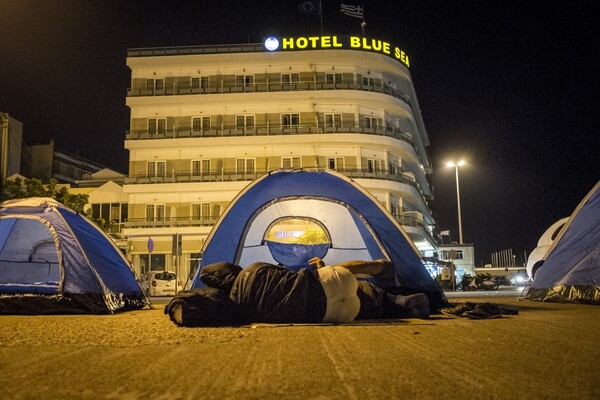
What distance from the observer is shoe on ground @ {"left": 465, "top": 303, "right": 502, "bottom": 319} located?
22.4 ft

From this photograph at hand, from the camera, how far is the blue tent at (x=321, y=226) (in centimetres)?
841

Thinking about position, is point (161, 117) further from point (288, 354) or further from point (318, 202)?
point (288, 354)

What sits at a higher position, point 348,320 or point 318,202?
point 318,202

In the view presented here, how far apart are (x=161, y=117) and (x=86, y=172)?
2022 centimetres

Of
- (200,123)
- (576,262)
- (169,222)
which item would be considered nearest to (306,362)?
(576,262)

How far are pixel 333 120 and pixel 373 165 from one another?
3.95 m

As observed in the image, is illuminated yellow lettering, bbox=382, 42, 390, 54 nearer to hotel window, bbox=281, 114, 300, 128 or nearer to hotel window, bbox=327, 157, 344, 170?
hotel window, bbox=281, 114, 300, 128

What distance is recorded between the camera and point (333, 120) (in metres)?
34.4

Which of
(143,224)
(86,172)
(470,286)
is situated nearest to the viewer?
(470,286)

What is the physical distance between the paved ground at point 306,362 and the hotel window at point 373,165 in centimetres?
2912

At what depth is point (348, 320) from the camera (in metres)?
6.36

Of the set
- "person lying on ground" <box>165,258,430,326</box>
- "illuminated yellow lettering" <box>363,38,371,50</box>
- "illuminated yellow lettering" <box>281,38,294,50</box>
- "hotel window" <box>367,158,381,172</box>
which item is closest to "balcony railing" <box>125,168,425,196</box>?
"hotel window" <box>367,158,381,172</box>

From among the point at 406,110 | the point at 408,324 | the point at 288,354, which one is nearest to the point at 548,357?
the point at 288,354

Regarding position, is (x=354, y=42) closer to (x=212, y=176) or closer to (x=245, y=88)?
(x=245, y=88)
